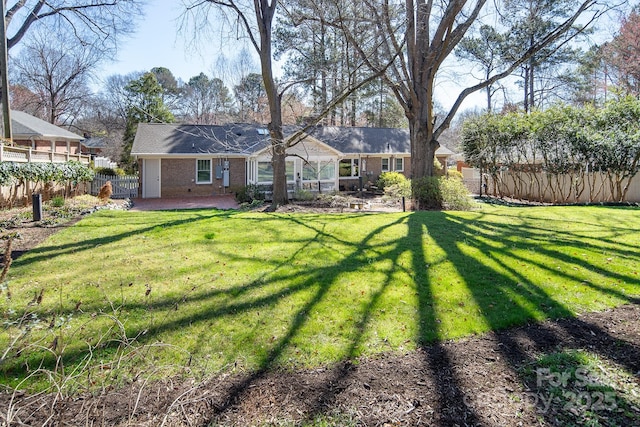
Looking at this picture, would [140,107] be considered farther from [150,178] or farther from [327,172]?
[327,172]

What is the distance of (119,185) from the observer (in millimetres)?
21250

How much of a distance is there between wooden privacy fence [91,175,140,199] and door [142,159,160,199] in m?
0.95

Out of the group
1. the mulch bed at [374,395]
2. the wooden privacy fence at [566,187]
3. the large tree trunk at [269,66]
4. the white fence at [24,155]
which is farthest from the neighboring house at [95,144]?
the mulch bed at [374,395]

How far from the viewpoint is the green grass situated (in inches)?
129

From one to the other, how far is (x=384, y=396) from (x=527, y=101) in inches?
1468

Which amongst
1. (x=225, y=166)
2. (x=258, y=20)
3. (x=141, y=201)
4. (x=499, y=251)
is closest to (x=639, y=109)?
(x=499, y=251)

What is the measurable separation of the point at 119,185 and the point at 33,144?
9.33m

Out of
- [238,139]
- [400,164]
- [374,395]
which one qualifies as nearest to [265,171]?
[238,139]

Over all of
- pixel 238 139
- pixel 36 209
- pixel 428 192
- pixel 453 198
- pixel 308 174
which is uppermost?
pixel 238 139

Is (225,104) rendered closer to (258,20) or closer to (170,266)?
(258,20)

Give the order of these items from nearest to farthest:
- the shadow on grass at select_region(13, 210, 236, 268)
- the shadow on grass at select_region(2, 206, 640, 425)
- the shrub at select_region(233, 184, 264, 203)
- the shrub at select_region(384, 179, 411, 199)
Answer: the shadow on grass at select_region(2, 206, 640, 425) < the shadow on grass at select_region(13, 210, 236, 268) < the shrub at select_region(384, 179, 411, 199) < the shrub at select_region(233, 184, 264, 203)

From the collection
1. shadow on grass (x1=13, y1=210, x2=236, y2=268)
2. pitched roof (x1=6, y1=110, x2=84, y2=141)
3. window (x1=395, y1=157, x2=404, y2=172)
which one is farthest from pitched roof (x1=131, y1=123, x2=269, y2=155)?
shadow on grass (x1=13, y1=210, x2=236, y2=268)

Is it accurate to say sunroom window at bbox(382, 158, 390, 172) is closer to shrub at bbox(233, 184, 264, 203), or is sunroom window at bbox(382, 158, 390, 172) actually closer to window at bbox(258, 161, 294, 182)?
window at bbox(258, 161, 294, 182)

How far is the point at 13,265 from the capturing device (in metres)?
5.25
